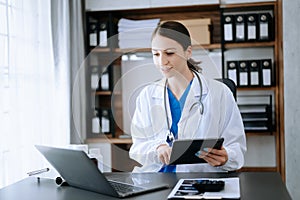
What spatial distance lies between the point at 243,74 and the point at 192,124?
72.5 inches

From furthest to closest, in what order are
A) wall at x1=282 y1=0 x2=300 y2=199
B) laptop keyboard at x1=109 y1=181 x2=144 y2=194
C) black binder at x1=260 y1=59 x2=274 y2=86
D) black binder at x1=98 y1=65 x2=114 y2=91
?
black binder at x1=98 y1=65 x2=114 y2=91
black binder at x1=260 y1=59 x2=274 y2=86
wall at x1=282 y1=0 x2=300 y2=199
laptop keyboard at x1=109 y1=181 x2=144 y2=194

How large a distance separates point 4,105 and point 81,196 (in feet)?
4.25

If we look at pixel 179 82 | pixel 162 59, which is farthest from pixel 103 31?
pixel 162 59

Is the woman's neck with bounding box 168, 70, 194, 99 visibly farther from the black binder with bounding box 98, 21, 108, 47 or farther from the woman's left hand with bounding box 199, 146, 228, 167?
the black binder with bounding box 98, 21, 108, 47

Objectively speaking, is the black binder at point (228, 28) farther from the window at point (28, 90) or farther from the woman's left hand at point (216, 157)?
the woman's left hand at point (216, 157)

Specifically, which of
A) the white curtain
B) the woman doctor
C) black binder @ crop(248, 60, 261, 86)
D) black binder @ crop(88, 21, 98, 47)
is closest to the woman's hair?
the woman doctor

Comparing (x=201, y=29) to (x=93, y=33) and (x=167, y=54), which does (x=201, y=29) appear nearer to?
(x=93, y=33)

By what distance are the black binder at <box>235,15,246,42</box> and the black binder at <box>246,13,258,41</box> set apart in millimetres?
33

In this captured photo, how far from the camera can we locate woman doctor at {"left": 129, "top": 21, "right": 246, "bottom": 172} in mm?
1752

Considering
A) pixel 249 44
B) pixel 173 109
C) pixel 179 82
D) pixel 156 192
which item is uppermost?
pixel 249 44

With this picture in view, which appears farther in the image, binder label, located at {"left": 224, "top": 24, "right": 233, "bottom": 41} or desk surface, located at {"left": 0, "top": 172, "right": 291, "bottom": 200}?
binder label, located at {"left": 224, "top": 24, "right": 233, "bottom": 41}

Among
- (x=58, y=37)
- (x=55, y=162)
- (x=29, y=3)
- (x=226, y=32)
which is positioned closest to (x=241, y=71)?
(x=226, y=32)

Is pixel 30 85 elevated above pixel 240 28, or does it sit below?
below

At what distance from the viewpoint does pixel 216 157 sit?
6.42ft
